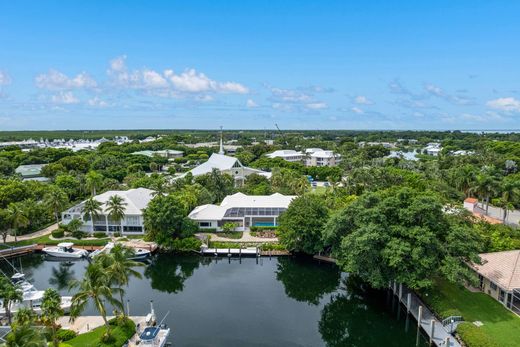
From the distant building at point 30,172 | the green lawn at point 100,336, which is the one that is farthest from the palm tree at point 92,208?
the distant building at point 30,172

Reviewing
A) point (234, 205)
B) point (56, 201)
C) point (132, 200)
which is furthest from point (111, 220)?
point (234, 205)

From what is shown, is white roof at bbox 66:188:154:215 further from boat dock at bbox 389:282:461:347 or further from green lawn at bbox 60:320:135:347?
boat dock at bbox 389:282:461:347

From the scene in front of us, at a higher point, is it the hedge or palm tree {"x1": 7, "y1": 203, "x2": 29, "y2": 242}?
palm tree {"x1": 7, "y1": 203, "x2": 29, "y2": 242}

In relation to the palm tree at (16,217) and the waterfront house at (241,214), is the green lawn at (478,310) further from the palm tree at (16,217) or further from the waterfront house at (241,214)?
the palm tree at (16,217)

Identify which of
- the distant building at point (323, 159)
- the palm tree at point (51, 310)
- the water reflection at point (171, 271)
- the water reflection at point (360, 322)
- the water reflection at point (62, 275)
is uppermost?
the distant building at point (323, 159)

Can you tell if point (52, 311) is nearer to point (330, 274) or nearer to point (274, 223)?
point (330, 274)

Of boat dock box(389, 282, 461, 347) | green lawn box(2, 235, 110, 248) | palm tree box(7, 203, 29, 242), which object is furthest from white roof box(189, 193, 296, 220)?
boat dock box(389, 282, 461, 347)
